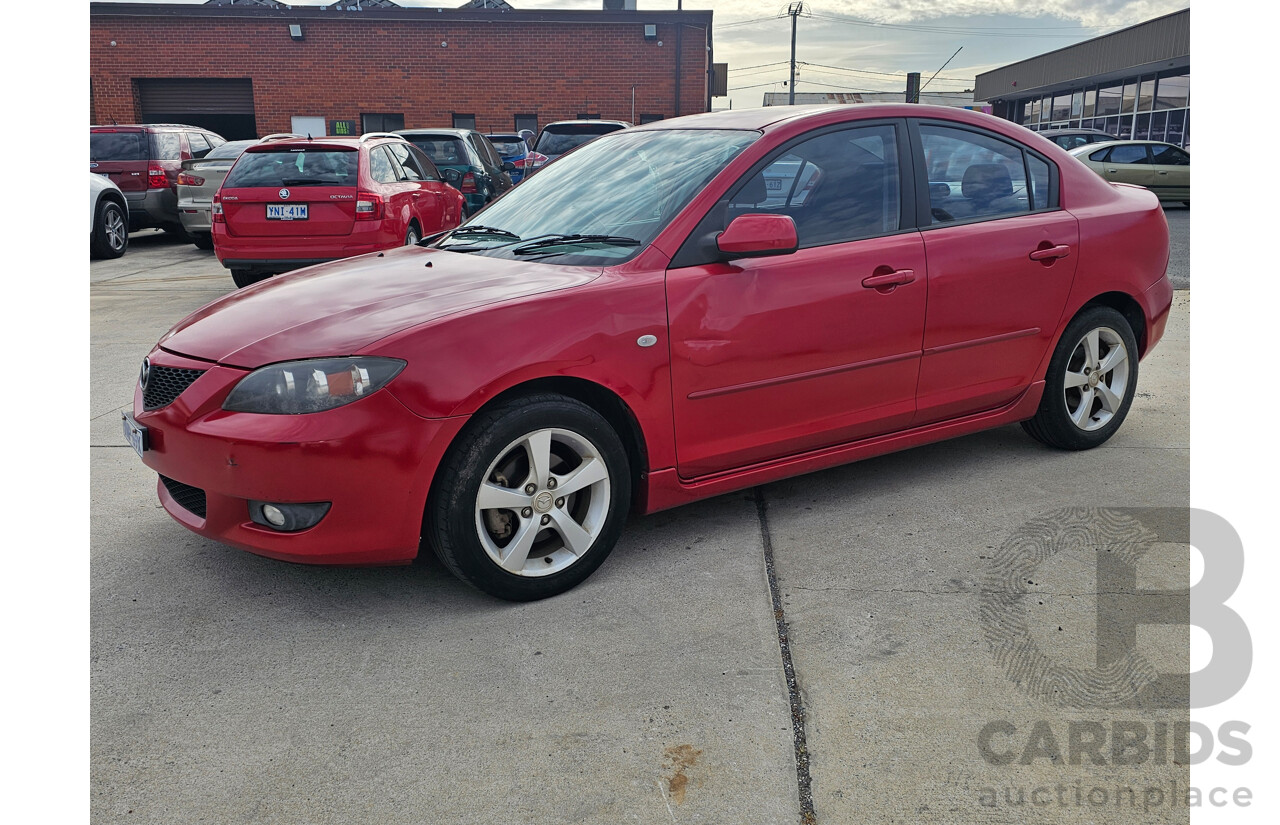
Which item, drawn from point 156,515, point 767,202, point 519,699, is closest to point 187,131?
point 156,515

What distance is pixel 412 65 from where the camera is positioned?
2933 centimetres

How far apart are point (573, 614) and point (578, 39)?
2838 centimetres

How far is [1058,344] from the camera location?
450 cm

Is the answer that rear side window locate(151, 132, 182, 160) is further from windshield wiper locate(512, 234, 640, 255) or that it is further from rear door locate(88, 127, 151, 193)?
windshield wiper locate(512, 234, 640, 255)

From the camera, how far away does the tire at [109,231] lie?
41.9 ft

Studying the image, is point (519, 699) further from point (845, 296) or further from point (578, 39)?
point (578, 39)

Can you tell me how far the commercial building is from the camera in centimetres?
2773

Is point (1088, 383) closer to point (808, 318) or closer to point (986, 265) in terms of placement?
point (986, 265)

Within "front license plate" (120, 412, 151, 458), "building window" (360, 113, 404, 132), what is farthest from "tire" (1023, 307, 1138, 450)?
"building window" (360, 113, 404, 132)

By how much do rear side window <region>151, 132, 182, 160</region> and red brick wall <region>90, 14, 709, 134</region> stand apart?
15.7 m

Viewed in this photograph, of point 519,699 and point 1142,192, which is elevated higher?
point 1142,192

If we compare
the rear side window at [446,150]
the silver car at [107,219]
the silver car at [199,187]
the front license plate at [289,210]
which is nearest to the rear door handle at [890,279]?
the front license plate at [289,210]

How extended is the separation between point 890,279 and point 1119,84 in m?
35.4

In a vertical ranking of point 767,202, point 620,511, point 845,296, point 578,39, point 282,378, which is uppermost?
point 578,39
